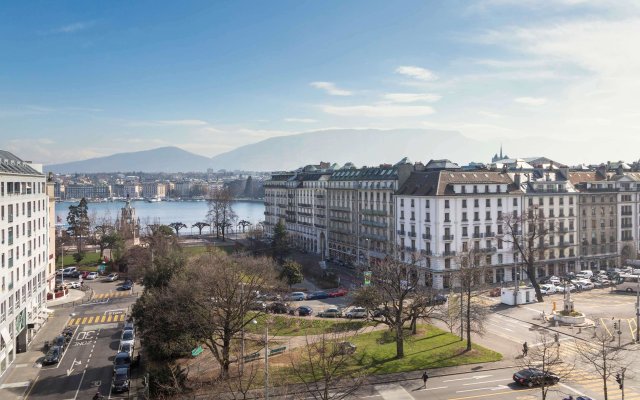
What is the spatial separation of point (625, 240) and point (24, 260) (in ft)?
317

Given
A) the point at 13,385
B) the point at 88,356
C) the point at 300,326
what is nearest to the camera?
the point at 13,385

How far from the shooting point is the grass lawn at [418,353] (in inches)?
1687

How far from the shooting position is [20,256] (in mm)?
53156

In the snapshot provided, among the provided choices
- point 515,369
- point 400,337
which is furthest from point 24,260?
point 515,369

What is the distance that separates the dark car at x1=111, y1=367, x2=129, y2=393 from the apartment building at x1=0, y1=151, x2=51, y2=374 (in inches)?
449

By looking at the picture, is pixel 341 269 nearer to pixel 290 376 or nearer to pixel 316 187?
pixel 316 187

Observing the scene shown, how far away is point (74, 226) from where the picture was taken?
112 meters

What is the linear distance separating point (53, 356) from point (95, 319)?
16275mm

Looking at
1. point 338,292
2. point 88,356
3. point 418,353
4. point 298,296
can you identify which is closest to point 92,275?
point 298,296

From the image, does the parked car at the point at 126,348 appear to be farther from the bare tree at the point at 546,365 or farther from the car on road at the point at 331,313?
the bare tree at the point at 546,365

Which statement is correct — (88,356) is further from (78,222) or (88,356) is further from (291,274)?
(78,222)

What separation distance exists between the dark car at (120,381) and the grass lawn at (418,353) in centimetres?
1894

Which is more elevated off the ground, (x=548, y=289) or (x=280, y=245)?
(x=280, y=245)

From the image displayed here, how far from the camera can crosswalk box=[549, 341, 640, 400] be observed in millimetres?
36031
